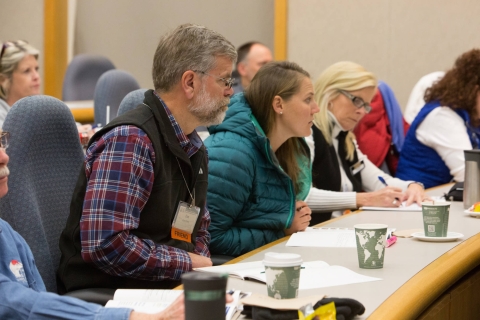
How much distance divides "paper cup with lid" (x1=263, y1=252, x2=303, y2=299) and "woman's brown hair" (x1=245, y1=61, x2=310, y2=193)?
1.20m

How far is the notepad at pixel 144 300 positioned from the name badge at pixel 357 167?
2048mm

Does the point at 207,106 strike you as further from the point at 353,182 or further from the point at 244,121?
the point at 353,182

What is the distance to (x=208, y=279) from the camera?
0.98 m

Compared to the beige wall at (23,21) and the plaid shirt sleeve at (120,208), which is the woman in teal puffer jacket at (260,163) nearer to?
the plaid shirt sleeve at (120,208)

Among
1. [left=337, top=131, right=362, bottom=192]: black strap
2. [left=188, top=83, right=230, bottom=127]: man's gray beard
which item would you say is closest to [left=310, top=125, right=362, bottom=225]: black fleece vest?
[left=337, top=131, right=362, bottom=192]: black strap

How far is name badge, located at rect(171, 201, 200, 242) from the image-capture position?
6.31ft

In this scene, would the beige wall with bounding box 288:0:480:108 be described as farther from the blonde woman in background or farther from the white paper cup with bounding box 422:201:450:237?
the white paper cup with bounding box 422:201:450:237

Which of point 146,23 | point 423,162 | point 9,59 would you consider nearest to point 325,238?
point 423,162

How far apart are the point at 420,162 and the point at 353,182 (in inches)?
19.4

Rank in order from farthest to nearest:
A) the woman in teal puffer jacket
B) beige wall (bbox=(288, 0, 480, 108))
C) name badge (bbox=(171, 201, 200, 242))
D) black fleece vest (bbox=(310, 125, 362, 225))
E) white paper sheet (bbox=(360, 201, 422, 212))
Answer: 1. beige wall (bbox=(288, 0, 480, 108))
2. black fleece vest (bbox=(310, 125, 362, 225))
3. white paper sheet (bbox=(360, 201, 422, 212))
4. the woman in teal puffer jacket
5. name badge (bbox=(171, 201, 200, 242))

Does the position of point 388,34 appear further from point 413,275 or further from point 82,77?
point 413,275

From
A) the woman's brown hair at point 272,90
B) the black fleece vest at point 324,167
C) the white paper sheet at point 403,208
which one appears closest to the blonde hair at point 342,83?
the black fleece vest at point 324,167

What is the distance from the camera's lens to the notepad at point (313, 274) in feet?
5.01

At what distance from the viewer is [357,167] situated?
3.39m
